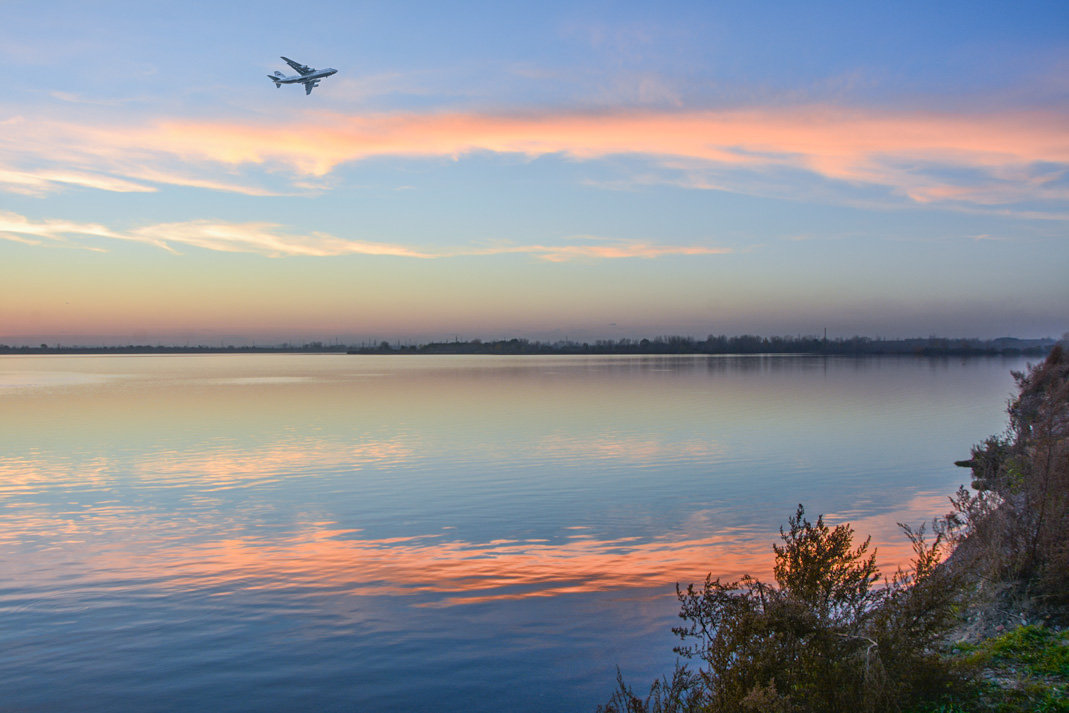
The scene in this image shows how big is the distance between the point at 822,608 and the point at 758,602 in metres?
0.57

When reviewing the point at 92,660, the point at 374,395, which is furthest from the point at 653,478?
the point at 374,395

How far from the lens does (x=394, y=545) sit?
1487 centimetres

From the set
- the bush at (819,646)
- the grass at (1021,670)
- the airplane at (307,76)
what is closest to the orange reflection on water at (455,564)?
the grass at (1021,670)

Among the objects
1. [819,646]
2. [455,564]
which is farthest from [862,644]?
[455,564]

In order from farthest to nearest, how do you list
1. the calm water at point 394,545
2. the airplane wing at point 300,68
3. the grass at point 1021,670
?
1. the airplane wing at point 300,68
2. the calm water at point 394,545
3. the grass at point 1021,670

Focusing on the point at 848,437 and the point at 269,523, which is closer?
the point at 269,523

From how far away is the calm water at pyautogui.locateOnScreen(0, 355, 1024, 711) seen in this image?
9.02m

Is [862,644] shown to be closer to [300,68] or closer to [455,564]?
[455,564]

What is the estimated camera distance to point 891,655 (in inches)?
251

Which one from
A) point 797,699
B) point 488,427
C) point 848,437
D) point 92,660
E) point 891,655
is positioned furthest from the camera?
point 488,427

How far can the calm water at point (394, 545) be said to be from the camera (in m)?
9.02

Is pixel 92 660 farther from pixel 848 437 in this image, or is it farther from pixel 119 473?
pixel 848 437

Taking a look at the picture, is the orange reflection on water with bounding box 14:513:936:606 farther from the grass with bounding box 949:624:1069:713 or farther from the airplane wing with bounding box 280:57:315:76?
the airplane wing with bounding box 280:57:315:76

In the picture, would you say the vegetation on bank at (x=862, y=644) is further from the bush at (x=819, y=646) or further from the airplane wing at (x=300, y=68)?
the airplane wing at (x=300, y=68)
